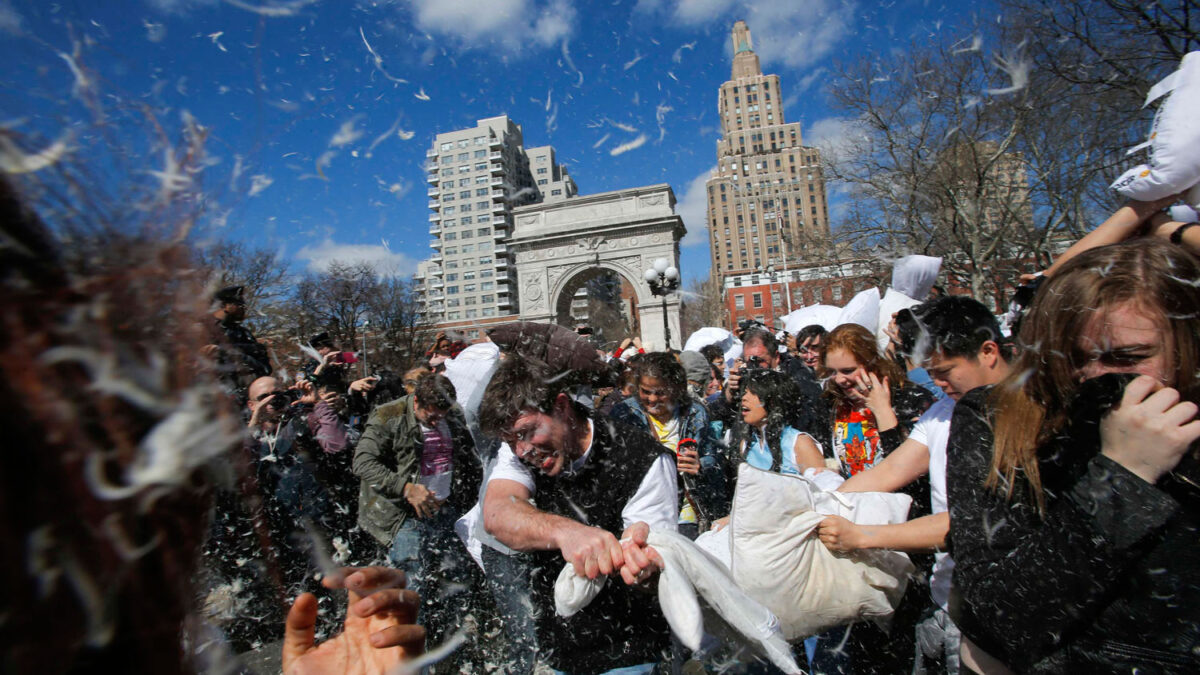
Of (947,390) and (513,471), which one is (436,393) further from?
(947,390)

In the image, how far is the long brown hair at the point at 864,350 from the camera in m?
3.08

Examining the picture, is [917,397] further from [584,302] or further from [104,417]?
[584,302]

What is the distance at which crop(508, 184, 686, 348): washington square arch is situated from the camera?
104ft

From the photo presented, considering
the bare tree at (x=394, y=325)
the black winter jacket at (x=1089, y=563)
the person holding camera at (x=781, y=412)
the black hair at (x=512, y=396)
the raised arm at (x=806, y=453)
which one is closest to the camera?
the black winter jacket at (x=1089, y=563)

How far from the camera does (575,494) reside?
1995mm

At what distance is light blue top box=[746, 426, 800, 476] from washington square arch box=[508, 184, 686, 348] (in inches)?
1043

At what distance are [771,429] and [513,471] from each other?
78.0 inches

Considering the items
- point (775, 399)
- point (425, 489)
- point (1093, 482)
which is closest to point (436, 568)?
point (425, 489)

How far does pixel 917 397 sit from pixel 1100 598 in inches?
78.8

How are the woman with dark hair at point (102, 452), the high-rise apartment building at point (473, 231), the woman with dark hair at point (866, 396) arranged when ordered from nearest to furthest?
the woman with dark hair at point (102, 452) → the woman with dark hair at point (866, 396) → the high-rise apartment building at point (473, 231)

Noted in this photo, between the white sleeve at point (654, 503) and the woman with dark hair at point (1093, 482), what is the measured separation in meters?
0.80

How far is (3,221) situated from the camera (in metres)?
0.52

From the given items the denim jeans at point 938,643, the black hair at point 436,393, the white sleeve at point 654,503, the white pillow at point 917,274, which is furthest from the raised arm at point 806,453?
the black hair at point 436,393

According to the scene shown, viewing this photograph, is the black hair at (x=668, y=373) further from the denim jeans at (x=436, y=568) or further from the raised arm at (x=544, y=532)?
the raised arm at (x=544, y=532)
